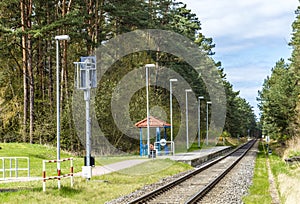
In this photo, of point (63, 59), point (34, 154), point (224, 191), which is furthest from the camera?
point (63, 59)

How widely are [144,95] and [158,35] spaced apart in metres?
9.50

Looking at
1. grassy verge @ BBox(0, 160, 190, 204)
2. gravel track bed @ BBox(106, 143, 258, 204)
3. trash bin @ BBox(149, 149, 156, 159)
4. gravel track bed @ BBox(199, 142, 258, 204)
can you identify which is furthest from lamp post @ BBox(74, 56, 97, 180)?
trash bin @ BBox(149, 149, 156, 159)

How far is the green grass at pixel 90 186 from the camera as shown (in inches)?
569

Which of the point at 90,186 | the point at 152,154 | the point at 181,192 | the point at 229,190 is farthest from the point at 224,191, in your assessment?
the point at 152,154

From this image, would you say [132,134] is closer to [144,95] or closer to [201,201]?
[144,95]

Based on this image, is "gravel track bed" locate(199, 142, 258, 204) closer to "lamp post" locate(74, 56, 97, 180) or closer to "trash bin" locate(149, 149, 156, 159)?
"lamp post" locate(74, 56, 97, 180)

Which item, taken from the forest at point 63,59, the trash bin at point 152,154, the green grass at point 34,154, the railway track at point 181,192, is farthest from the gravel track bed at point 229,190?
the forest at point 63,59

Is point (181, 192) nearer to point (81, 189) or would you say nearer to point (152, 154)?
point (81, 189)

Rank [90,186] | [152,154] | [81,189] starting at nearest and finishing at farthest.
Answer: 1. [81,189]
2. [90,186]
3. [152,154]

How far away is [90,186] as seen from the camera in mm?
17750

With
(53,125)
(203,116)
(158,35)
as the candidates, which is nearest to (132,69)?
(158,35)

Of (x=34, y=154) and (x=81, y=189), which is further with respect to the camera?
(x=34, y=154)

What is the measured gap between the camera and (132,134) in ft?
140

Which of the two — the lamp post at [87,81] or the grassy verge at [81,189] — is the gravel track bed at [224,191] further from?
the lamp post at [87,81]
